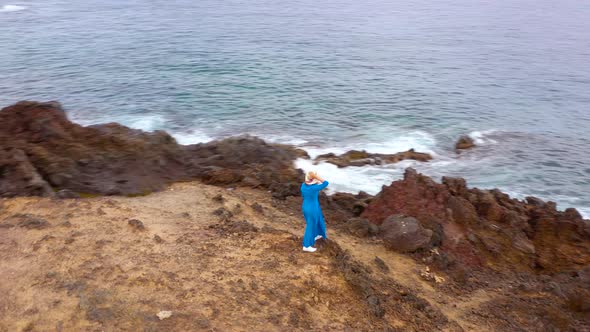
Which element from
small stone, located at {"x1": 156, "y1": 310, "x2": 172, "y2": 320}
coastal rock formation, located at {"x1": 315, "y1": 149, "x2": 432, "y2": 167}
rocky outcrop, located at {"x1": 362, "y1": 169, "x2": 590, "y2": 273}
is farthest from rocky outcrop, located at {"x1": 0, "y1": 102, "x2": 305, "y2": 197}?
small stone, located at {"x1": 156, "y1": 310, "x2": 172, "y2": 320}

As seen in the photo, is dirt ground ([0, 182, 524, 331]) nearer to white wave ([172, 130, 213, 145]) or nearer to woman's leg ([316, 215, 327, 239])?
woman's leg ([316, 215, 327, 239])

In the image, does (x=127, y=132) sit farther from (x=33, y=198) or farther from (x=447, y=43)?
(x=447, y=43)

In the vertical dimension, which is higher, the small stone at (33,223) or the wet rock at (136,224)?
the wet rock at (136,224)

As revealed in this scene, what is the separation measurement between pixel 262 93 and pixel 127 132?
1527 centimetres

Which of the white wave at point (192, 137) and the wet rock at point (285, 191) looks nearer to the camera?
the wet rock at point (285, 191)

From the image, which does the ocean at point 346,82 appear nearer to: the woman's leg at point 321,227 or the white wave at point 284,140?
the white wave at point 284,140

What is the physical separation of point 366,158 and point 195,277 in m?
13.6

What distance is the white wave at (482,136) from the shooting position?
977 inches

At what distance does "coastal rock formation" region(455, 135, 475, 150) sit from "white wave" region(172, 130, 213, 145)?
40.5ft

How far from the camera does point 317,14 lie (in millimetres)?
62406

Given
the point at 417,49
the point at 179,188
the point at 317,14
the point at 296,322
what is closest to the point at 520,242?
the point at 296,322

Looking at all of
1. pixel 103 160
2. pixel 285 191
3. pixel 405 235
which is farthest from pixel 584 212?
pixel 103 160

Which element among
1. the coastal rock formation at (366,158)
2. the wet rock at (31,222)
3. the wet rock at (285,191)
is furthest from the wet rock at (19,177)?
the coastal rock formation at (366,158)

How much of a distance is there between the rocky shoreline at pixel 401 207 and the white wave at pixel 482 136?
850 cm
